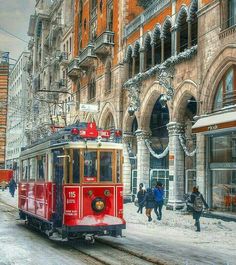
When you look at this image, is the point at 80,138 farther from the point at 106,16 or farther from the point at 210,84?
the point at 106,16

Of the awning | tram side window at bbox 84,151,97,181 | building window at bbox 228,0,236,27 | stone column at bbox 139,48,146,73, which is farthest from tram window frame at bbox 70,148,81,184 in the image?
stone column at bbox 139,48,146,73

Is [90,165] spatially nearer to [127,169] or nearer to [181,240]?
[181,240]

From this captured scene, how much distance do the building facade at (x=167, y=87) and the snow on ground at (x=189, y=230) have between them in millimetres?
1741

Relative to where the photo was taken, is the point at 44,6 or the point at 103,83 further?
the point at 44,6

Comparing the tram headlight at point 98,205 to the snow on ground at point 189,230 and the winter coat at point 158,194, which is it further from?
the winter coat at point 158,194

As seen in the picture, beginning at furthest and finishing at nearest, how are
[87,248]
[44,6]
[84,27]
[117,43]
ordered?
[44,6]
[84,27]
[117,43]
[87,248]

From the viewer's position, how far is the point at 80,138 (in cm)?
1340

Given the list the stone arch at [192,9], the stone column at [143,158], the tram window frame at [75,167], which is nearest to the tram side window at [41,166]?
the tram window frame at [75,167]

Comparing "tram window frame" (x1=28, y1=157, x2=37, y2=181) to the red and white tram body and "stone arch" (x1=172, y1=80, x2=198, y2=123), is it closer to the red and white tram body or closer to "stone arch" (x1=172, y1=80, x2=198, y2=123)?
the red and white tram body

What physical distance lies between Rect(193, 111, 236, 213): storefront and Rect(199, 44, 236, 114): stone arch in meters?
1.01

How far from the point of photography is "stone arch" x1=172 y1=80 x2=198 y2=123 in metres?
23.9

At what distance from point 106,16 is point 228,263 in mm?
29995

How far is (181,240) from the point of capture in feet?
48.6

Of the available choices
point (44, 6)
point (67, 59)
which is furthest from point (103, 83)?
point (44, 6)
